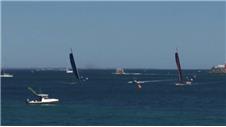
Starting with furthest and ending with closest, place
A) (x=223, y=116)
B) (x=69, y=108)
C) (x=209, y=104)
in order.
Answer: (x=209, y=104), (x=69, y=108), (x=223, y=116)

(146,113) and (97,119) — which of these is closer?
(97,119)

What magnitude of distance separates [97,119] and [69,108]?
51.3ft

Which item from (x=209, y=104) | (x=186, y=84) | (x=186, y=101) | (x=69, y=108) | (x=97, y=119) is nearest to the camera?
(x=97, y=119)

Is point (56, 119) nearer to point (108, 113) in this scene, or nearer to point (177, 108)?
point (108, 113)

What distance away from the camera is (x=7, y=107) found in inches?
3477

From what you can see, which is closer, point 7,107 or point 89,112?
point 89,112

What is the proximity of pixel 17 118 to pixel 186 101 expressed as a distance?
1417 inches

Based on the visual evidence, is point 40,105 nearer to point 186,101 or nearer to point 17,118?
point 17,118

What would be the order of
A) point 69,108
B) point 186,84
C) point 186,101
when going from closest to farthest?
Answer: point 69,108, point 186,101, point 186,84

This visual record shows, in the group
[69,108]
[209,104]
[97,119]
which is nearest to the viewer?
[97,119]

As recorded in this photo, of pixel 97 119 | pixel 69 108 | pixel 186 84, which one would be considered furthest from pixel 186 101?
pixel 186 84

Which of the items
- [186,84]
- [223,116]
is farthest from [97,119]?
[186,84]

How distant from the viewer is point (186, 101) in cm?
10281

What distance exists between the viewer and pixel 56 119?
7194 centimetres
